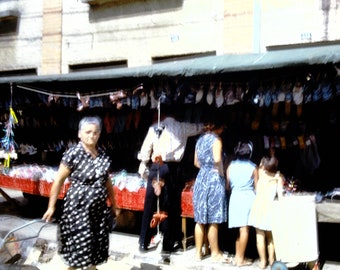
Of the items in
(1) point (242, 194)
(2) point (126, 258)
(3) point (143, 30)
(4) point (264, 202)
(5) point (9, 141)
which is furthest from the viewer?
(3) point (143, 30)

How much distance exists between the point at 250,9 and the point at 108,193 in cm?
504

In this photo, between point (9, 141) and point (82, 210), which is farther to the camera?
point (9, 141)

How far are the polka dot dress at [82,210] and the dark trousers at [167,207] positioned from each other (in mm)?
2024

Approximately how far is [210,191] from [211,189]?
3 cm

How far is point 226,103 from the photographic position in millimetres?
6543

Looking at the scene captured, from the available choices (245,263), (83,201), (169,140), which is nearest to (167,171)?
(169,140)

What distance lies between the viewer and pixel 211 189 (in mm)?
6352

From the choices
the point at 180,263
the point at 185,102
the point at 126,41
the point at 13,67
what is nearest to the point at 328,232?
the point at 180,263

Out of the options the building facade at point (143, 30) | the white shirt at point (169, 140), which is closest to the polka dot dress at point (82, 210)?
the white shirt at point (169, 140)

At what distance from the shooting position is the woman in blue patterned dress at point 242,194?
620 centimetres

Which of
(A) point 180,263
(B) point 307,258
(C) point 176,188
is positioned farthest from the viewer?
(C) point 176,188

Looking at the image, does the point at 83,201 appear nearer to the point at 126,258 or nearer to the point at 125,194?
the point at 126,258

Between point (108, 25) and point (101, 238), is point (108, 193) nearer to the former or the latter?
point (101, 238)

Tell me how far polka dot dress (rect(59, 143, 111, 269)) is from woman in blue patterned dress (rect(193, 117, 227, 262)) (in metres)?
1.87
